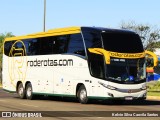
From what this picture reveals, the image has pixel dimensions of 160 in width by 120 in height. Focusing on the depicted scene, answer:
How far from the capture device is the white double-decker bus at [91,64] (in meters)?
25.1

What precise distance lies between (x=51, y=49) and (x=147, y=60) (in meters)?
5.44

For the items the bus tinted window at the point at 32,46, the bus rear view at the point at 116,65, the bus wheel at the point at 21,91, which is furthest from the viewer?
the bus wheel at the point at 21,91

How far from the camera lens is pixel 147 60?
89.1 feet

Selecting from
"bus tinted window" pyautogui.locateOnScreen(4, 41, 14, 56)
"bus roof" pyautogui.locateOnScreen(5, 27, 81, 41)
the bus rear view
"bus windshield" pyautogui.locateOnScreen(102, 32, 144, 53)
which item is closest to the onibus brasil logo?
"bus tinted window" pyautogui.locateOnScreen(4, 41, 14, 56)

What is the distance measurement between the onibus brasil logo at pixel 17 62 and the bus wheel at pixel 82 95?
20.7ft

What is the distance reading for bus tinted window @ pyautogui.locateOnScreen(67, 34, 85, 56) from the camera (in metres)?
25.9

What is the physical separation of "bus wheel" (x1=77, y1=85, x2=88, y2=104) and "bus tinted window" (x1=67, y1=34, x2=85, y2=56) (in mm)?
1837

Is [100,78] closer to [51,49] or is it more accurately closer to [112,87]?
[112,87]

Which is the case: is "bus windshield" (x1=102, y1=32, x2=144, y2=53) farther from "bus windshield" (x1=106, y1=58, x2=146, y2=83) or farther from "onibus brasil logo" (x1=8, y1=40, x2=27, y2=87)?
"onibus brasil logo" (x1=8, y1=40, x2=27, y2=87)

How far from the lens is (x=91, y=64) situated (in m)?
25.4

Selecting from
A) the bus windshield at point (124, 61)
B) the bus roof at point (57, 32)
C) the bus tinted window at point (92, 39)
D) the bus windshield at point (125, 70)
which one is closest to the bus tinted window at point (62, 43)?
the bus roof at point (57, 32)

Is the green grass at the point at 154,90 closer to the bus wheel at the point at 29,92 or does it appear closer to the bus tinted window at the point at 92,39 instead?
the bus wheel at the point at 29,92

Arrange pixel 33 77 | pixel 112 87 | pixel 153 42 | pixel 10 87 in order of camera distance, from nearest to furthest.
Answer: pixel 112 87 → pixel 33 77 → pixel 10 87 → pixel 153 42

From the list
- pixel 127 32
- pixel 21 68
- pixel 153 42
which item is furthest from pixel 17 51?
pixel 153 42
